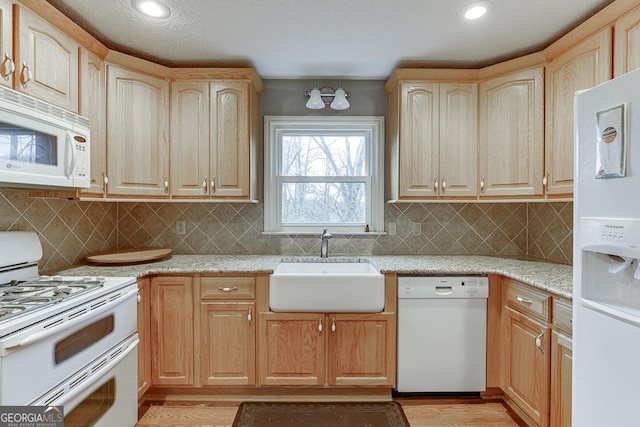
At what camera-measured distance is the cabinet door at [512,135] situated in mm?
2049

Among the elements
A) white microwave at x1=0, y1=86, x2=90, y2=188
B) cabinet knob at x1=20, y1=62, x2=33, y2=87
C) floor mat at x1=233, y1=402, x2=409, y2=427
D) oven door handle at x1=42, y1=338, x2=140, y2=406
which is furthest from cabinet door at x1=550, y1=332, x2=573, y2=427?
cabinet knob at x1=20, y1=62, x2=33, y2=87

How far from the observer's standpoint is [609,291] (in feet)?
3.67

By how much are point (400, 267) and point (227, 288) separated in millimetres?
1114

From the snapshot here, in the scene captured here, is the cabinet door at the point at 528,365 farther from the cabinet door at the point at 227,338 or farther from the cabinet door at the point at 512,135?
the cabinet door at the point at 227,338

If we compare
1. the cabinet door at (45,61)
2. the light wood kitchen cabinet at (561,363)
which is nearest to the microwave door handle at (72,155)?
the cabinet door at (45,61)

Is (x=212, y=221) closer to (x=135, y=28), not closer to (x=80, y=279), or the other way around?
(x=80, y=279)

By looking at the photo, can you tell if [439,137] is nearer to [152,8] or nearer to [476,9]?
A: [476,9]

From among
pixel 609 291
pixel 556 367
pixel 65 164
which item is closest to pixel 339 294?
pixel 556 367

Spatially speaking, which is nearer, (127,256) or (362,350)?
(362,350)

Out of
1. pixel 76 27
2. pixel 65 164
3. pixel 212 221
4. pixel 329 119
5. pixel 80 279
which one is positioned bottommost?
pixel 80 279

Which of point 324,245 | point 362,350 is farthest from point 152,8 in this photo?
point 362,350

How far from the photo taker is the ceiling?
168cm

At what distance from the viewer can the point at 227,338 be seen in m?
2.02

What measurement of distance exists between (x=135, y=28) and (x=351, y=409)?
265cm
